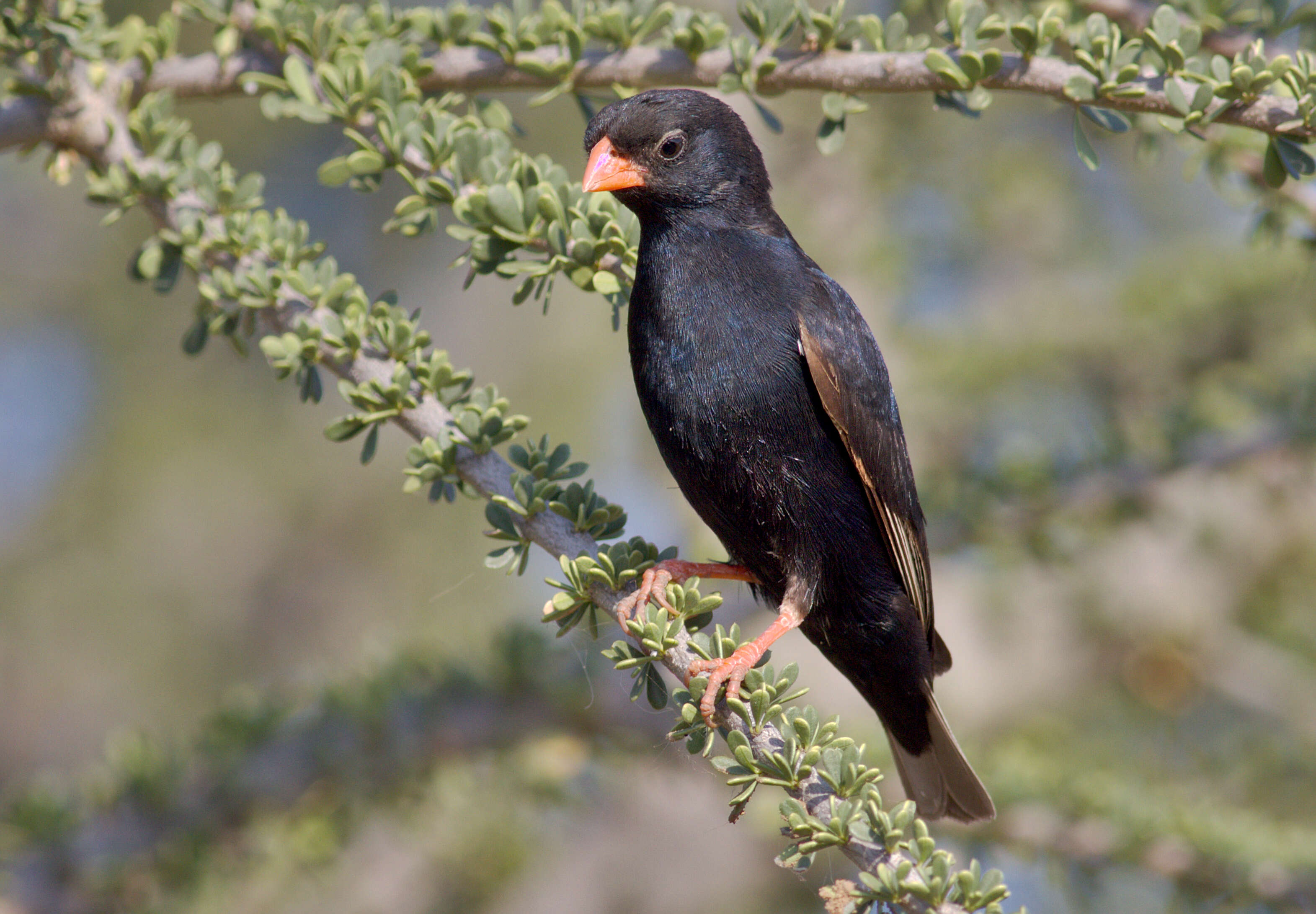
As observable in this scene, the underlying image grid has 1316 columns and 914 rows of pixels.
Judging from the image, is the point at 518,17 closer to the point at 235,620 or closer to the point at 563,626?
the point at 563,626

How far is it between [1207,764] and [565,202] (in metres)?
3.85

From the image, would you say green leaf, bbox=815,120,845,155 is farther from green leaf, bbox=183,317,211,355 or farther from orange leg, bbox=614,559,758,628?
green leaf, bbox=183,317,211,355

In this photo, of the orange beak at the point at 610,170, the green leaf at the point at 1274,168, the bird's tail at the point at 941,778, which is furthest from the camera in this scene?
the bird's tail at the point at 941,778

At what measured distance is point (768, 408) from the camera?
91.3 inches

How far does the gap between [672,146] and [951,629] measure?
8.43 ft

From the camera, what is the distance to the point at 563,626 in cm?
196

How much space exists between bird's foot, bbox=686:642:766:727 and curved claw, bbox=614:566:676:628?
118 millimetres

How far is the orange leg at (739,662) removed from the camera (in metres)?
1.77

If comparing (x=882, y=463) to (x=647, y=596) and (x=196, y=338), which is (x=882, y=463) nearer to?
(x=647, y=596)

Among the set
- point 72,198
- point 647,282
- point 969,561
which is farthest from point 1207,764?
point 72,198

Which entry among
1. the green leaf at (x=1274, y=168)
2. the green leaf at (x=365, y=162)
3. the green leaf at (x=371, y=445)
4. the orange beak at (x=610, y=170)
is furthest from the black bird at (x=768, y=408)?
the green leaf at (x=1274, y=168)

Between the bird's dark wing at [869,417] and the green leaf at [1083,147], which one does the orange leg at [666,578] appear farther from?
the green leaf at [1083,147]

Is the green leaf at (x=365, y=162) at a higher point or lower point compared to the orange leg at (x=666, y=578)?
higher

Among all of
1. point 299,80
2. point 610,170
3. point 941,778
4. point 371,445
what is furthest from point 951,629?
point 299,80
